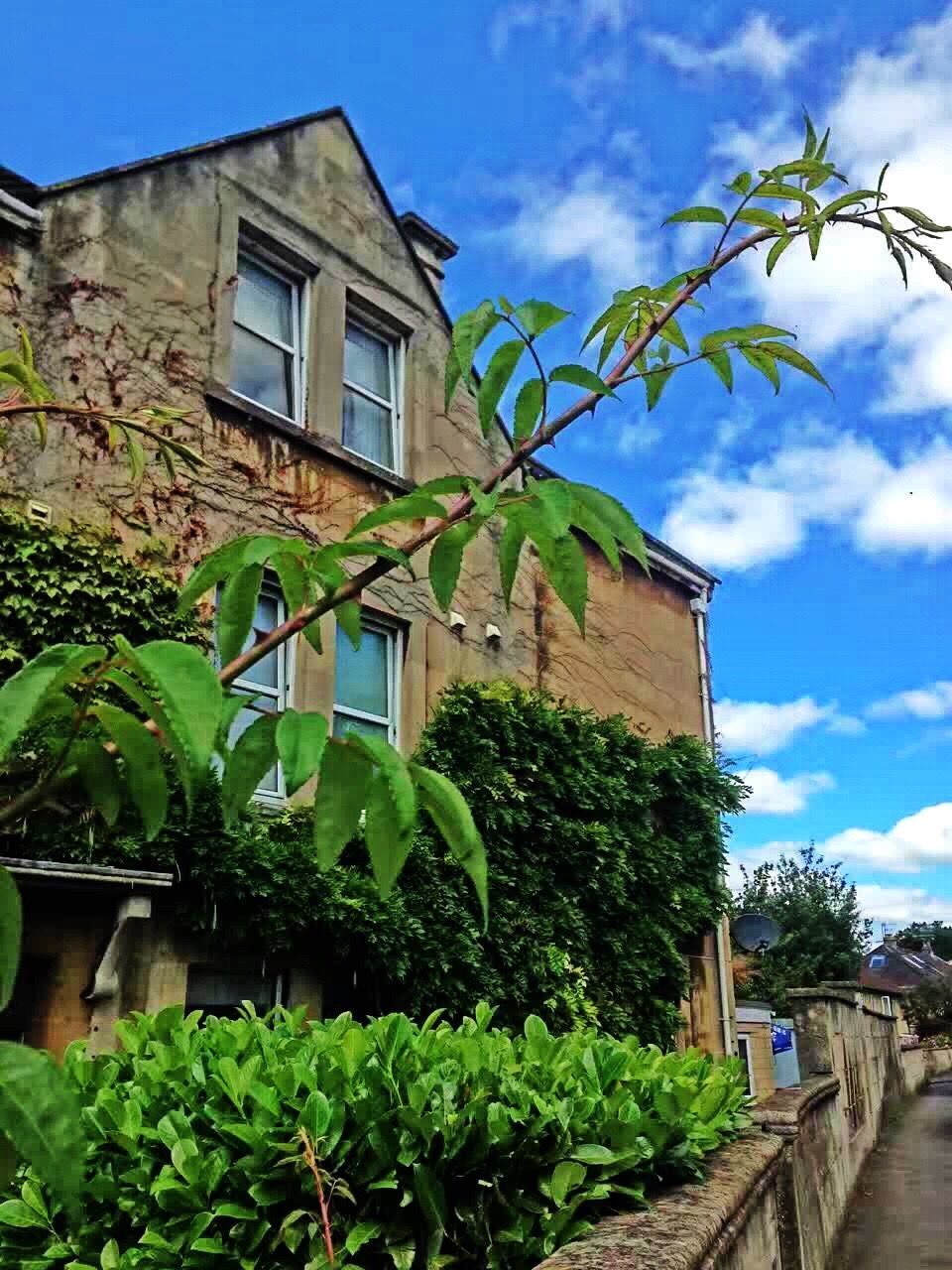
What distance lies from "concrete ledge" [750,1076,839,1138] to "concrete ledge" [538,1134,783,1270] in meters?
1.54

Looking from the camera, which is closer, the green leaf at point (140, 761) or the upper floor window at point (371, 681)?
the green leaf at point (140, 761)

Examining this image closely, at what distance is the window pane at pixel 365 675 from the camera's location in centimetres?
1009

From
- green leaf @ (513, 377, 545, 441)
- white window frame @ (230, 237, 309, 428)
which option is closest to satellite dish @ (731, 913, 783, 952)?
white window frame @ (230, 237, 309, 428)

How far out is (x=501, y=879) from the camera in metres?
9.86

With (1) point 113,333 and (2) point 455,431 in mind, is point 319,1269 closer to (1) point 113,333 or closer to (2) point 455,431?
(1) point 113,333

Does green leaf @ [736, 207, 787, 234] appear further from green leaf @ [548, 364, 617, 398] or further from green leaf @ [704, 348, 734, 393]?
green leaf @ [548, 364, 617, 398]

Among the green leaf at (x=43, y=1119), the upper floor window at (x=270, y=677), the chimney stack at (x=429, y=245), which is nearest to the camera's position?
the green leaf at (x=43, y=1119)

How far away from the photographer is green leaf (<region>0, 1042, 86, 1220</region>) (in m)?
1.00

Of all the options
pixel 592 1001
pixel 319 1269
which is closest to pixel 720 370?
pixel 319 1269

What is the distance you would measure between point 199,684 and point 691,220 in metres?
1.31

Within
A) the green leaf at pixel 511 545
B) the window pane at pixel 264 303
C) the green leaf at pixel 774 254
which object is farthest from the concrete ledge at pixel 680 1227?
the window pane at pixel 264 303

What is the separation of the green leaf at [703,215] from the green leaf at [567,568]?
Result: 833mm

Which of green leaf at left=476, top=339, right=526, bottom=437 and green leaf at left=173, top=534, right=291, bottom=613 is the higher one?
green leaf at left=476, top=339, right=526, bottom=437

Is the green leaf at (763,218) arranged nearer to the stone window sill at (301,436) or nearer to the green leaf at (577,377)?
the green leaf at (577,377)
